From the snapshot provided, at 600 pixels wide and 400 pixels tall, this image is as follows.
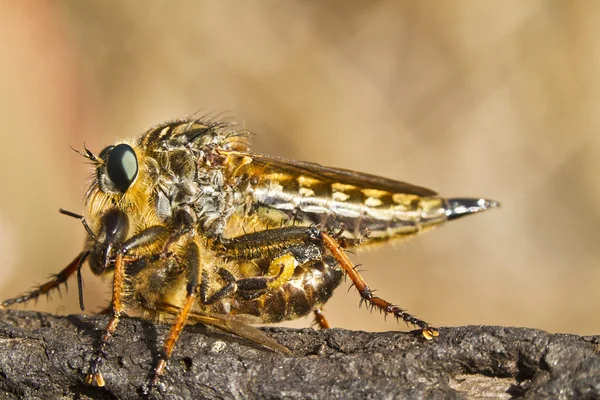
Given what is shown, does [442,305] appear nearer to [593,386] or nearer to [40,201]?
[40,201]

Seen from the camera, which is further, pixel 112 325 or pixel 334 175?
pixel 334 175

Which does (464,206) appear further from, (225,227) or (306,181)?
Answer: (225,227)

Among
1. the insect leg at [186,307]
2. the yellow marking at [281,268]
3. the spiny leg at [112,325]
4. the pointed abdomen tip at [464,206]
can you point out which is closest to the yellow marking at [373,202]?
the pointed abdomen tip at [464,206]

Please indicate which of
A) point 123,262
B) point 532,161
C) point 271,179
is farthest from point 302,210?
point 532,161

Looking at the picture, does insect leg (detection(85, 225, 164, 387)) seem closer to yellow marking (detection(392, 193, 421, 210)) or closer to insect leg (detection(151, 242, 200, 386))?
insect leg (detection(151, 242, 200, 386))

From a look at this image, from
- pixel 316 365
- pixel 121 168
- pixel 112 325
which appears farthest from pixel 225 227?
pixel 316 365

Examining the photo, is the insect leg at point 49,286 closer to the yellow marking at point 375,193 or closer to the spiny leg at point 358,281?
the spiny leg at point 358,281
